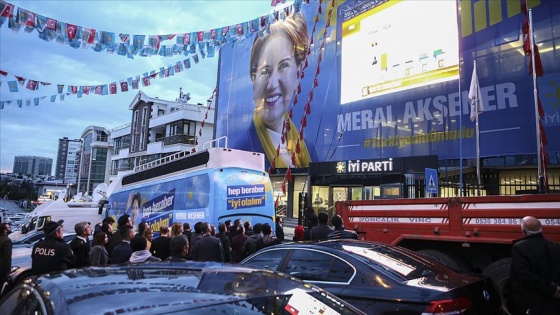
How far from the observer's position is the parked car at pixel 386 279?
3.78 meters

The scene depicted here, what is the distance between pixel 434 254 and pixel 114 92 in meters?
13.3

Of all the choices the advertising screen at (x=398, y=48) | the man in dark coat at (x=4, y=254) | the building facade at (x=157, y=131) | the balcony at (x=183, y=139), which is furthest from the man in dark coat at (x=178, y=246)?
the balcony at (x=183, y=139)

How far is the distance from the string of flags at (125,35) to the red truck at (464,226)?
866 centimetres

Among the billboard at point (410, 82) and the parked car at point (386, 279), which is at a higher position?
the billboard at point (410, 82)

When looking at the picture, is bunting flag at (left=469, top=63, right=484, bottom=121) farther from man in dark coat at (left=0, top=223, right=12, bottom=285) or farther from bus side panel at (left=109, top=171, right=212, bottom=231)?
man in dark coat at (left=0, top=223, right=12, bottom=285)

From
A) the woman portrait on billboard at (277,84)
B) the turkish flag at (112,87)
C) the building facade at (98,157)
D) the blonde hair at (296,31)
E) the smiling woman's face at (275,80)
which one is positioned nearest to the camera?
the turkish flag at (112,87)

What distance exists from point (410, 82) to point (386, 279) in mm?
17305

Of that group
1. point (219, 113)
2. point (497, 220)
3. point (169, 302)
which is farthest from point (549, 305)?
point (219, 113)

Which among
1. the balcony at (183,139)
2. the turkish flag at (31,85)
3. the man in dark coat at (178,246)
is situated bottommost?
the man in dark coat at (178,246)

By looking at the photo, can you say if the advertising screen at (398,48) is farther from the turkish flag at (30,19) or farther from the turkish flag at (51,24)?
the turkish flag at (30,19)

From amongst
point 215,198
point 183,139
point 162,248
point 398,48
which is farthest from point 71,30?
point 183,139

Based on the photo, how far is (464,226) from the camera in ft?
22.1

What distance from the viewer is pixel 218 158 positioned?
1181cm

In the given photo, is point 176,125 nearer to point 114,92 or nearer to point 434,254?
point 114,92
